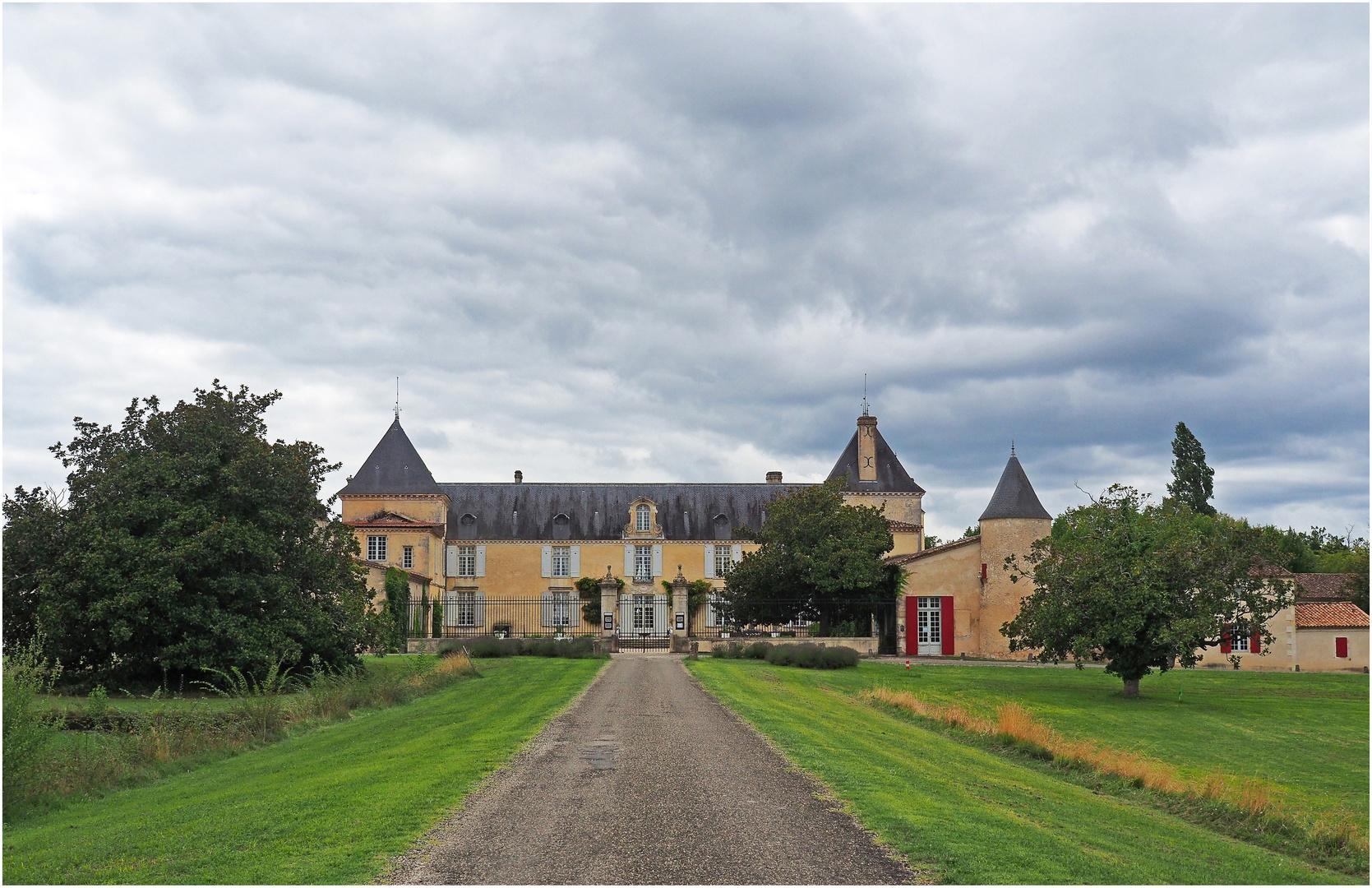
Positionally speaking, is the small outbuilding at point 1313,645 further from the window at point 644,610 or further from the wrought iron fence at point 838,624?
the window at point 644,610

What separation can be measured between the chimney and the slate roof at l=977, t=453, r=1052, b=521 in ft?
46.3

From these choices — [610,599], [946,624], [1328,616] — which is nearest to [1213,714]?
[946,624]

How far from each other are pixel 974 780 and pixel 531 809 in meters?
5.71

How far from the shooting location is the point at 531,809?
947cm

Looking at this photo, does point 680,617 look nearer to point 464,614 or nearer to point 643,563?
point 643,563

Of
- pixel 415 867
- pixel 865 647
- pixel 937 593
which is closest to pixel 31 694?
pixel 415 867

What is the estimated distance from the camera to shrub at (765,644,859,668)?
31394 mm

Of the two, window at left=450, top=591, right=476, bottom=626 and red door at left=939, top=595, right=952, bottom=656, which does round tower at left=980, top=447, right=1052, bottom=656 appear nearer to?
red door at left=939, top=595, right=952, bottom=656

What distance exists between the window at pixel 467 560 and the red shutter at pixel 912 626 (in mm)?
22836

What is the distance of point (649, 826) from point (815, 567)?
94.1ft

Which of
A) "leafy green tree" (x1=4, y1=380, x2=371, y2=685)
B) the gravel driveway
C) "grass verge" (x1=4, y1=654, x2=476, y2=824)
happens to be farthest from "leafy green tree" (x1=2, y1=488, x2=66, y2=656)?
the gravel driveway

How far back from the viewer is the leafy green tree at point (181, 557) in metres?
23.2

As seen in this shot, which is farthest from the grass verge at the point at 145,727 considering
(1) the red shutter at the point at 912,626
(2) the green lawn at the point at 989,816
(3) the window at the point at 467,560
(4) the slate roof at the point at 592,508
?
(4) the slate roof at the point at 592,508

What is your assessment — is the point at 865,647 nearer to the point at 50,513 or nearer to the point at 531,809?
the point at 50,513
